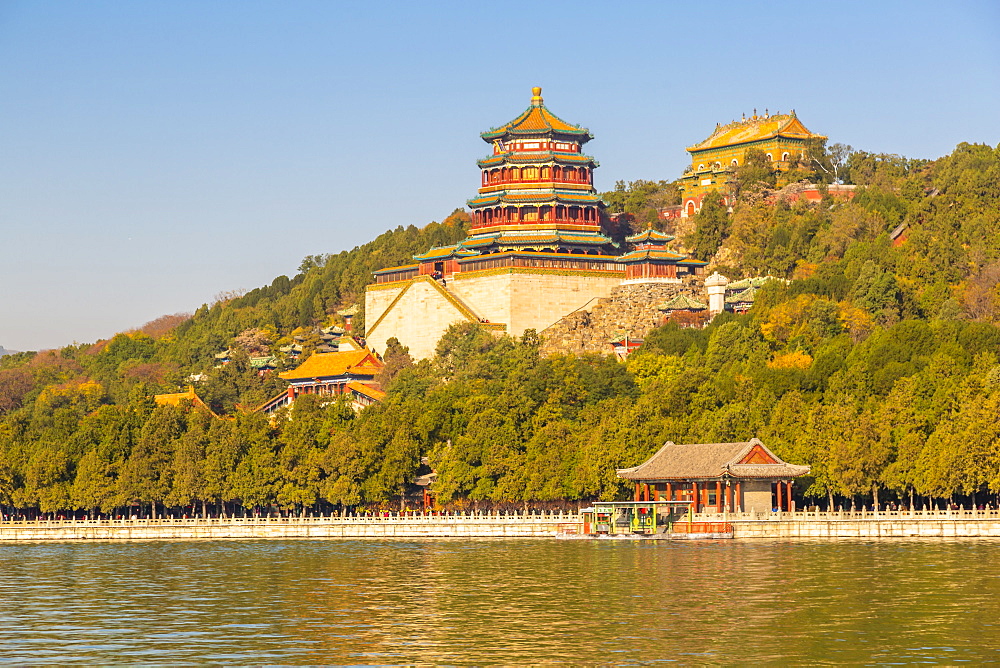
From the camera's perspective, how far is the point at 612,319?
108125mm

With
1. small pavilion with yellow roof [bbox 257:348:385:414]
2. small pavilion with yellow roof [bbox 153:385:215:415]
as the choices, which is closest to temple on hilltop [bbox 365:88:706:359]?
small pavilion with yellow roof [bbox 257:348:385:414]

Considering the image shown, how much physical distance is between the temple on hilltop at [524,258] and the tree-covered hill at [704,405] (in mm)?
3683

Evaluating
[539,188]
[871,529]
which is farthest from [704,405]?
[539,188]

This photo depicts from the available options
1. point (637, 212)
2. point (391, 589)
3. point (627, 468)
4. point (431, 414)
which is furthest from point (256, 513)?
point (637, 212)

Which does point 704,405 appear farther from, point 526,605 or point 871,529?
point 526,605

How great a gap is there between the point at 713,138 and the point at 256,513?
5472 cm

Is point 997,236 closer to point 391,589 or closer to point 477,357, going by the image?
point 477,357

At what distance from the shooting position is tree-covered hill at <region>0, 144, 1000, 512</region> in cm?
8056

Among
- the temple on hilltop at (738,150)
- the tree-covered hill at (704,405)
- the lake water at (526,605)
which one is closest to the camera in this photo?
the lake water at (526,605)

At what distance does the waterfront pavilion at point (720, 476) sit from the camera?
79.4m

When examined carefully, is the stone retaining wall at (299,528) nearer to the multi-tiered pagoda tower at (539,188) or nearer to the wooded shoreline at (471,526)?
the wooded shoreline at (471,526)

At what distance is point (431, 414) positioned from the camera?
305 feet

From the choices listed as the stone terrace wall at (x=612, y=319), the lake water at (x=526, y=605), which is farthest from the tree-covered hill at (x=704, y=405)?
the lake water at (x=526, y=605)

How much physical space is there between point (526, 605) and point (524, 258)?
Answer: 189 feet
